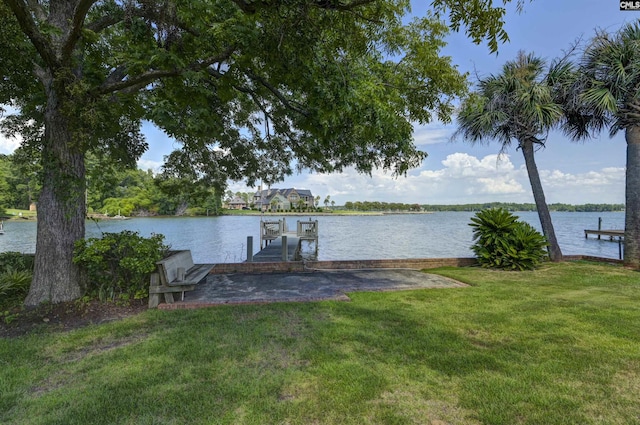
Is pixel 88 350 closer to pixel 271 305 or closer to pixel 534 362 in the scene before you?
pixel 271 305

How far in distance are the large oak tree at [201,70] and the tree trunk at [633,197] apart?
674 centimetres

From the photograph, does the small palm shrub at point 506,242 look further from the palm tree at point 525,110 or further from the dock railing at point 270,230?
the dock railing at point 270,230

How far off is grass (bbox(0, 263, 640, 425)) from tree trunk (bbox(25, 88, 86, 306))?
48.7 inches

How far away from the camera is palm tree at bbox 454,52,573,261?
948cm

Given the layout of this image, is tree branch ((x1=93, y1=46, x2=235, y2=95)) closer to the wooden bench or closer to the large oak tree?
the large oak tree

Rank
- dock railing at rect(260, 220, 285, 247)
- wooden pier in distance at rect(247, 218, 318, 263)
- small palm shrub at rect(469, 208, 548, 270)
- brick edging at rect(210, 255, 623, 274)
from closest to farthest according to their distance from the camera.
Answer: brick edging at rect(210, 255, 623, 274) < small palm shrub at rect(469, 208, 548, 270) < wooden pier in distance at rect(247, 218, 318, 263) < dock railing at rect(260, 220, 285, 247)

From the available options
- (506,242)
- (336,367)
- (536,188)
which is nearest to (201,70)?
(336,367)

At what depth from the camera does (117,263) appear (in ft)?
17.5

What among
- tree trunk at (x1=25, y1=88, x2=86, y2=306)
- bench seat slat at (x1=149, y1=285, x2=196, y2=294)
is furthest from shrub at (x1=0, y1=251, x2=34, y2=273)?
bench seat slat at (x1=149, y1=285, x2=196, y2=294)

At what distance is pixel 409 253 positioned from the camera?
18.3m

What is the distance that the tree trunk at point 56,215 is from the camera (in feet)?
15.9

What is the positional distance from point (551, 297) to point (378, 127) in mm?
4361

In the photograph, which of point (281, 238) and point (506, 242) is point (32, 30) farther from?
point (281, 238)

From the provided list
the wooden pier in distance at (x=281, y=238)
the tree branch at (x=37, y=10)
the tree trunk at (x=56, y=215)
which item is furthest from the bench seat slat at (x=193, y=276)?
the wooden pier in distance at (x=281, y=238)
